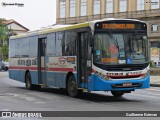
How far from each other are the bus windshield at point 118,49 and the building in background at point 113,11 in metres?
73.1

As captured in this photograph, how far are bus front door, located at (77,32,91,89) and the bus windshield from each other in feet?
1.68

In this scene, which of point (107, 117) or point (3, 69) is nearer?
point (107, 117)

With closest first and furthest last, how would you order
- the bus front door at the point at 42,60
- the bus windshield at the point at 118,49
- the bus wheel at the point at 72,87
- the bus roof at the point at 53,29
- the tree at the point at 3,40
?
the bus windshield at the point at 118,49, the bus roof at the point at 53,29, the bus wheel at the point at 72,87, the bus front door at the point at 42,60, the tree at the point at 3,40

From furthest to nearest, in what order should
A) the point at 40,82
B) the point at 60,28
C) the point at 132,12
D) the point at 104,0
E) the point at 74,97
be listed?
the point at 104,0
the point at 132,12
the point at 40,82
the point at 60,28
the point at 74,97

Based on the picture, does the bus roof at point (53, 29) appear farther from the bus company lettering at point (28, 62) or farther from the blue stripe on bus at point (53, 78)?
the blue stripe on bus at point (53, 78)

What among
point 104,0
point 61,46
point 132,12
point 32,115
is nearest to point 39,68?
point 61,46

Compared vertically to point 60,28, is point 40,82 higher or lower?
lower

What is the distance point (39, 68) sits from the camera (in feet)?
78.2

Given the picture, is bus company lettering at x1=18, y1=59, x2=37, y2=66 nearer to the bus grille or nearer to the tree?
the bus grille

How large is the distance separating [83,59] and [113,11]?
3307 inches

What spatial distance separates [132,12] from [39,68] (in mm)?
76085

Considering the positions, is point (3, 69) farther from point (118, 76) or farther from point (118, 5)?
point (118, 76)

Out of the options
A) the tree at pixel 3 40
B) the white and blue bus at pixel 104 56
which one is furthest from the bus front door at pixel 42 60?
the tree at pixel 3 40

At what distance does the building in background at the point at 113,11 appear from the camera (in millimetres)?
95375
